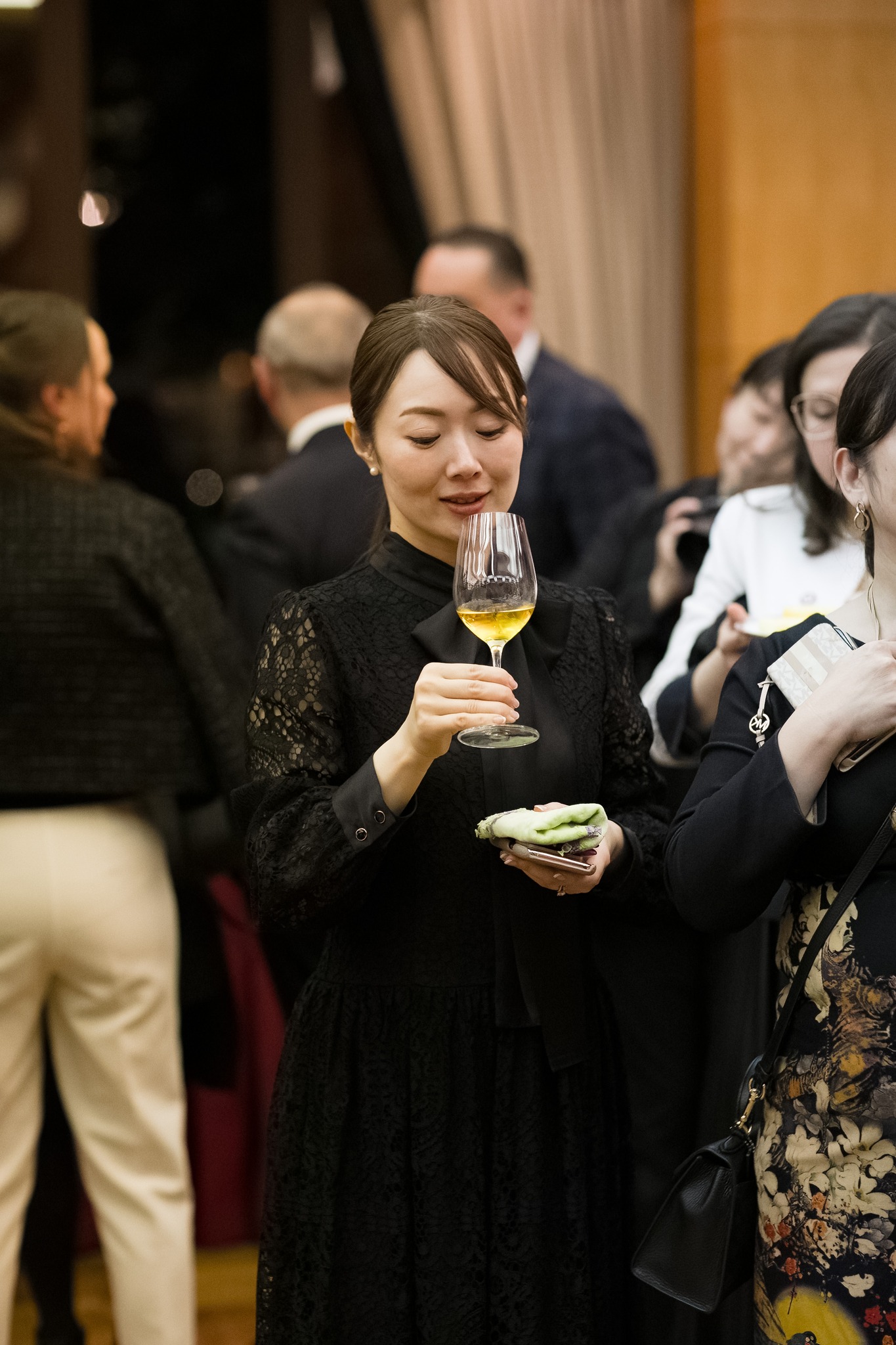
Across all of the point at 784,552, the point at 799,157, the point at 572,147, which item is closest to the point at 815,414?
the point at 784,552

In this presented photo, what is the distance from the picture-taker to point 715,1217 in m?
1.78

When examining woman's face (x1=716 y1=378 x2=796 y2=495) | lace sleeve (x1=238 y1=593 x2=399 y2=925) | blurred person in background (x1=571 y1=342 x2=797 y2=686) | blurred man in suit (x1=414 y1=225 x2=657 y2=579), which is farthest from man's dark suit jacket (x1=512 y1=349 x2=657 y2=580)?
lace sleeve (x1=238 y1=593 x2=399 y2=925)

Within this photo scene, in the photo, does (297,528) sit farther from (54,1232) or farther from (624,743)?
(624,743)

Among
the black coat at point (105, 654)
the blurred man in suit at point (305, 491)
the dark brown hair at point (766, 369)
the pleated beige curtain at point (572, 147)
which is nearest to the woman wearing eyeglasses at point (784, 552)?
the dark brown hair at point (766, 369)

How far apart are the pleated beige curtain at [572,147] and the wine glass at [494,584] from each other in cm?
381

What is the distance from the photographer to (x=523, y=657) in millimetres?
1974

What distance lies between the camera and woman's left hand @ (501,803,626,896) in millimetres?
1752

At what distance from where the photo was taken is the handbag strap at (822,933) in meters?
1.68

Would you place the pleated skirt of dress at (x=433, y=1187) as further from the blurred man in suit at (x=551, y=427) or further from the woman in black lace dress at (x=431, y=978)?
the blurred man in suit at (x=551, y=427)

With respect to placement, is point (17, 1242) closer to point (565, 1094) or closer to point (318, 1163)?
point (318, 1163)

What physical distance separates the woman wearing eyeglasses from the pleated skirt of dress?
705mm

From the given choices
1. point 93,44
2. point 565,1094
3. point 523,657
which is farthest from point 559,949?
point 93,44

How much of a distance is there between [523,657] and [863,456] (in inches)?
A: 19.8

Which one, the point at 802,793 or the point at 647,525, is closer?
the point at 802,793
